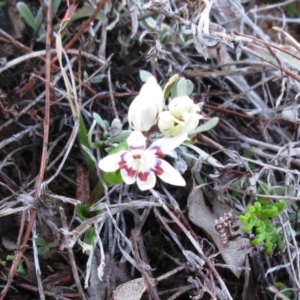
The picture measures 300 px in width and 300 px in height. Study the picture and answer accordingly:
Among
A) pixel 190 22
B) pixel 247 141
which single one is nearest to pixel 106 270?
pixel 247 141

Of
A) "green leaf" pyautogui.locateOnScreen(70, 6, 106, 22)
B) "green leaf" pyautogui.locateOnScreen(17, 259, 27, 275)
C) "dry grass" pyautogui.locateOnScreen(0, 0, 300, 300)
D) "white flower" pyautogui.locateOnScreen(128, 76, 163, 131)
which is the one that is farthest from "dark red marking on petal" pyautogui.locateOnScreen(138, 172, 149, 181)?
"green leaf" pyautogui.locateOnScreen(70, 6, 106, 22)

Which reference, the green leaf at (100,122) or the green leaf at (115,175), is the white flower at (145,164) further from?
the green leaf at (100,122)

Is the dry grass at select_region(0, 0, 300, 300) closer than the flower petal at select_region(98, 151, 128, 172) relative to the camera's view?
No

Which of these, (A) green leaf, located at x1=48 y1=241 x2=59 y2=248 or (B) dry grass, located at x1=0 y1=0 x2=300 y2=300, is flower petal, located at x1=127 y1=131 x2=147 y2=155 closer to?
(B) dry grass, located at x1=0 y1=0 x2=300 y2=300

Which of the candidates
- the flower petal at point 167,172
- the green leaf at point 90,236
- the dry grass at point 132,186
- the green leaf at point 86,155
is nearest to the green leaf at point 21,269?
the dry grass at point 132,186

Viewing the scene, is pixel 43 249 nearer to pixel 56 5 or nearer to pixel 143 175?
pixel 143 175

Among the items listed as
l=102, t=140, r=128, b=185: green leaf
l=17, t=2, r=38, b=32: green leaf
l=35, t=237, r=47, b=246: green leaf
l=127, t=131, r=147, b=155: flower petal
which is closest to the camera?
l=127, t=131, r=147, b=155: flower petal
